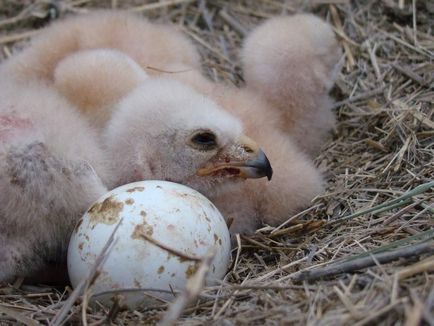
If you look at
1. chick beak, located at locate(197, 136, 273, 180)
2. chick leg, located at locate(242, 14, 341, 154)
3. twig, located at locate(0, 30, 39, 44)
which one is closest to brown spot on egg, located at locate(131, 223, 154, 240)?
chick beak, located at locate(197, 136, 273, 180)

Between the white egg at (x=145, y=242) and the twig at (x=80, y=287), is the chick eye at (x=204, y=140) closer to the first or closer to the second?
the white egg at (x=145, y=242)

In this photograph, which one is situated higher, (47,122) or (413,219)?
(47,122)

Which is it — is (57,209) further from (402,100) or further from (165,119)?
(402,100)

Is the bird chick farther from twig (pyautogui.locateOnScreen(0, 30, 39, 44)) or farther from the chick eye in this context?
twig (pyautogui.locateOnScreen(0, 30, 39, 44))

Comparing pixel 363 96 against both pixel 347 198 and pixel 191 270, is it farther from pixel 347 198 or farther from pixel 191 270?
pixel 191 270

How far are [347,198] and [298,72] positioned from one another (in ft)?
2.35

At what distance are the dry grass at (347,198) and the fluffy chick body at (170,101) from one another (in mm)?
163

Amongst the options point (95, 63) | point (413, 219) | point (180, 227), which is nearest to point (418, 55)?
point (413, 219)

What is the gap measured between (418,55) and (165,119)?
169cm

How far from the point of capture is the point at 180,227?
2.25 m

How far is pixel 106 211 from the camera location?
2289 millimetres

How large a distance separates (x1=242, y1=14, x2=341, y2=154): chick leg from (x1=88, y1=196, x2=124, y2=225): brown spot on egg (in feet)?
4.12

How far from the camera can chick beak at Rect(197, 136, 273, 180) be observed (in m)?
2.59

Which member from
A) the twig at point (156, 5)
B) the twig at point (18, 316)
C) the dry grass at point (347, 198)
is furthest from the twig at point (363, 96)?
the twig at point (18, 316)
